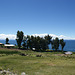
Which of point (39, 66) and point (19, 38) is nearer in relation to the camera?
point (39, 66)

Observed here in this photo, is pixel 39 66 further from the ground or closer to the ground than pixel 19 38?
closer to the ground

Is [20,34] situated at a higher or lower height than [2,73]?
higher

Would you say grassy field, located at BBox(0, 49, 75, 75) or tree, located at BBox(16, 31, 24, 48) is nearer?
grassy field, located at BBox(0, 49, 75, 75)

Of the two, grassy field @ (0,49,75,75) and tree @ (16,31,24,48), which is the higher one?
tree @ (16,31,24,48)

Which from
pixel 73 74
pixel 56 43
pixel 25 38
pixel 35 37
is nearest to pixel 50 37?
pixel 56 43

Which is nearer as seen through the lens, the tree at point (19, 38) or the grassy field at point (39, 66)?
the grassy field at point (39, 66)

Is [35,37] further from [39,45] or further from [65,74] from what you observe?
[65,74]

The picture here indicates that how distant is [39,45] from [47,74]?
59692mm

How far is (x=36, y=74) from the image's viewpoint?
18.5 metres

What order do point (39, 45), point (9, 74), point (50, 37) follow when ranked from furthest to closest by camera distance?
point (50, 37), point (39, 45), point (9, 74)

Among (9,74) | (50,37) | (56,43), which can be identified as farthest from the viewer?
(50,37)

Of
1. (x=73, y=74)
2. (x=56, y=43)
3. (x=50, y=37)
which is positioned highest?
(x=50, y=37)

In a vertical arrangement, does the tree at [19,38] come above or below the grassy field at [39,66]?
above

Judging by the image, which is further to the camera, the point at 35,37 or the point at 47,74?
the point at 35,37
